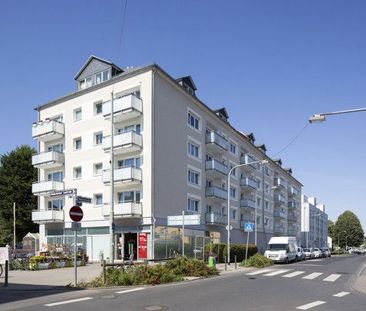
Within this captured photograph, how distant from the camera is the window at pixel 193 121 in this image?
145 ft

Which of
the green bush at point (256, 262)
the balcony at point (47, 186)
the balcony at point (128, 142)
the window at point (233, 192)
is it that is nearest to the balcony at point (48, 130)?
A: the balcony at point (47, 186)

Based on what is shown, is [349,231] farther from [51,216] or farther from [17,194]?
[51,216]

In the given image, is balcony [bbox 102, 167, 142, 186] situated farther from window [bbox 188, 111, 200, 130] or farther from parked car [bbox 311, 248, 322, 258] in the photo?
parked car [bbox 311, 248, 322, 258]

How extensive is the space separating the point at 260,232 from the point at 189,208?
26574 mm

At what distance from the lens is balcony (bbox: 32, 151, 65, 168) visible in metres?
44.3

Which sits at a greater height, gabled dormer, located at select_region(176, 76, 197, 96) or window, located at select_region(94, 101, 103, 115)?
gabled dormer, located at select_region(176, 76, 197, 96)

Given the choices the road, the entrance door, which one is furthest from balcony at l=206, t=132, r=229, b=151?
the road

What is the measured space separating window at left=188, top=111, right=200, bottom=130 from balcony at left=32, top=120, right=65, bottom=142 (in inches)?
481

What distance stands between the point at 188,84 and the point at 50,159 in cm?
1493

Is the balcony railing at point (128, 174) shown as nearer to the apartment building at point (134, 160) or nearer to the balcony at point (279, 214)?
the apartment building at point (134, 160)

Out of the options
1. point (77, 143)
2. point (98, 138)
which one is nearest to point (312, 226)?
point (77, 143)

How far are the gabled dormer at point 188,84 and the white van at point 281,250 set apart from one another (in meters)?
16.0

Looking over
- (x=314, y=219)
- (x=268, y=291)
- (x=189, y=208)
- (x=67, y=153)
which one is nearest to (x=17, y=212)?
(x=67, y=153)

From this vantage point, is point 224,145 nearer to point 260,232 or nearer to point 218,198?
point 218,198
